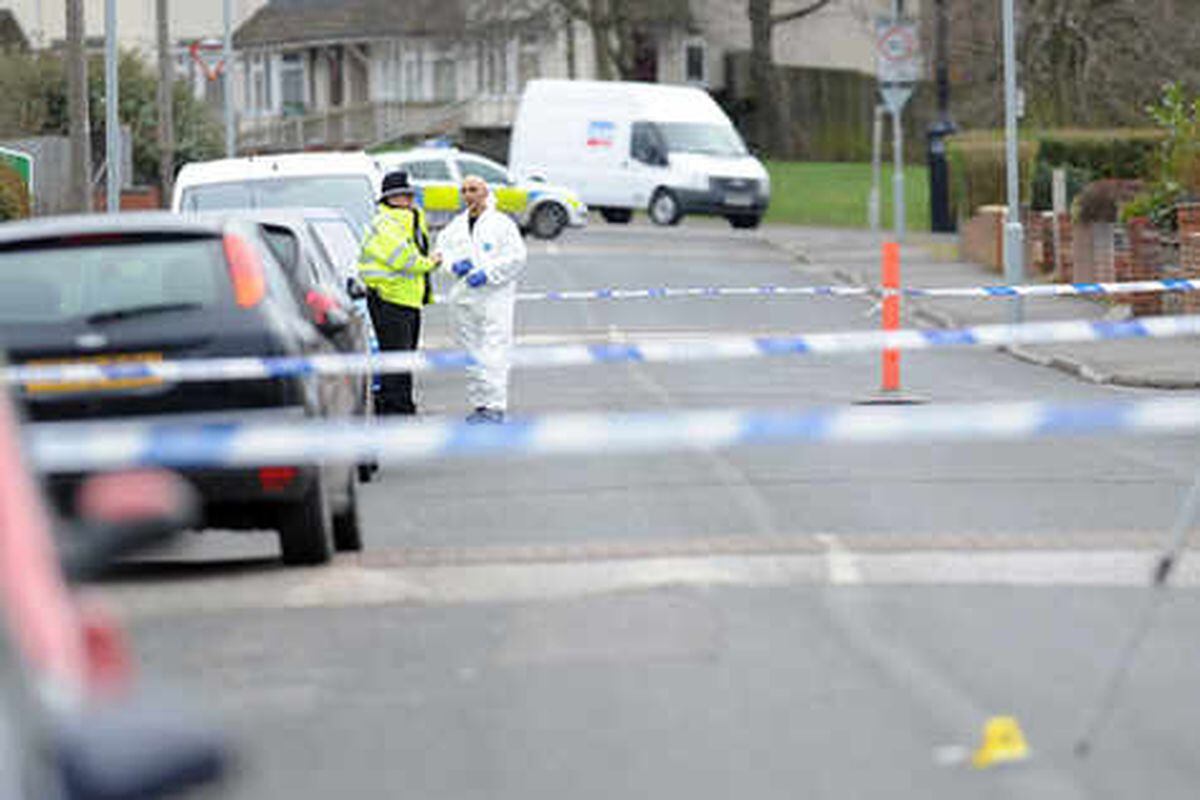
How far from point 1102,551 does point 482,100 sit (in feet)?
262

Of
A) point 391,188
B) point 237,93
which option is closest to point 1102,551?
point 391,188

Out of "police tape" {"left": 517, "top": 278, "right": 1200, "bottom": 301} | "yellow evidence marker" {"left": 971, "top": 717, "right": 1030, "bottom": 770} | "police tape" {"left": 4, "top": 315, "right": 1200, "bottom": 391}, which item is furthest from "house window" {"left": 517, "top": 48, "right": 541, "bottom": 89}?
"yellow evidence marker" {"left": 971, "top": 717, "right": 1030, "bottom": 770}

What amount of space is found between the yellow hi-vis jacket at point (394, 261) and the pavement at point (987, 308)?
6.64 metres

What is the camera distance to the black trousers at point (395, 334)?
61.0 ft

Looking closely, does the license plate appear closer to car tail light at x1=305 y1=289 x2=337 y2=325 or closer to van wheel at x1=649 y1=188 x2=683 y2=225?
car tail light at x1=305 y1=289 x2=337 y2=325

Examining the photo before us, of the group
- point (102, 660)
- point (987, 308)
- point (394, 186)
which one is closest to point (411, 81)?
point (987, 308)

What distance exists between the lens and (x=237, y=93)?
9800cm

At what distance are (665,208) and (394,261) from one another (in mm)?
35539

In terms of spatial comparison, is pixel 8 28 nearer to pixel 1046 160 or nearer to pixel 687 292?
pixel 1046 160

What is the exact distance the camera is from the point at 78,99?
36469mm

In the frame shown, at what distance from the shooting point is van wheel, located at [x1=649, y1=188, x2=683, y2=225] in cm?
5356

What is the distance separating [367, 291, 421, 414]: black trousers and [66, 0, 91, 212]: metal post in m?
18.1

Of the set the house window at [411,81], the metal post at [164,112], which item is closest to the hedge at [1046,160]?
the metal post at [164,112]

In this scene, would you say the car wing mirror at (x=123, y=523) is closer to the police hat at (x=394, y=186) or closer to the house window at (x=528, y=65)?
the police hat at (x=394, y=186)
